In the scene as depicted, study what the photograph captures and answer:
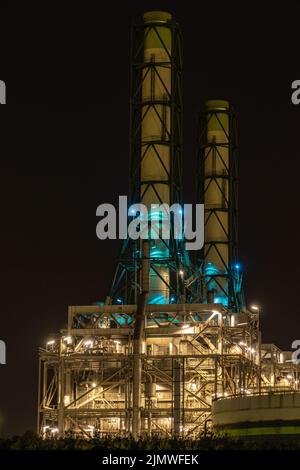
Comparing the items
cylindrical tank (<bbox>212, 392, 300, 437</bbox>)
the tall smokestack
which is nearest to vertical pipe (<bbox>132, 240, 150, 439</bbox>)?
cylindrical tank (<bbox>212, 392, 300, 437</bbox>)

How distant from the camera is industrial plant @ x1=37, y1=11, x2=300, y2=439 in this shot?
8600 centimetres

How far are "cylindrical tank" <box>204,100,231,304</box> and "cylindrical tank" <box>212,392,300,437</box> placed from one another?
160 feet

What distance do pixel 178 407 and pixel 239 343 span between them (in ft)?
28.1

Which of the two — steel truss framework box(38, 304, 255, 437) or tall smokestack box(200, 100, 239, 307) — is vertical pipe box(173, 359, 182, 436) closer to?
steel truss framework box(38, 304, 255, 437)

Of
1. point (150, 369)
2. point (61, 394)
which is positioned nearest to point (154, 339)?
point (150, 369)

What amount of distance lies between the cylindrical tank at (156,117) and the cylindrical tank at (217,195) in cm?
2110

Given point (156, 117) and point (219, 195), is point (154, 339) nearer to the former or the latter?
point (156, 117)

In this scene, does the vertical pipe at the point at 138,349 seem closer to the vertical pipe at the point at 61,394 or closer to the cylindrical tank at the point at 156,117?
the vertical pipe at the point at 61,394

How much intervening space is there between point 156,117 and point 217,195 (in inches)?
872

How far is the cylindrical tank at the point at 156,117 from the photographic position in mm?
97812

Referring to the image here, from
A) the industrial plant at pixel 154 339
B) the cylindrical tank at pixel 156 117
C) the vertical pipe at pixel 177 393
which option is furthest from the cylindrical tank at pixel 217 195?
the vertical pipe at pixel 177 393

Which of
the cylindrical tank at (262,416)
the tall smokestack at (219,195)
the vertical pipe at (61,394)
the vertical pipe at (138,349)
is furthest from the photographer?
the tall smokestack at (219,195)
